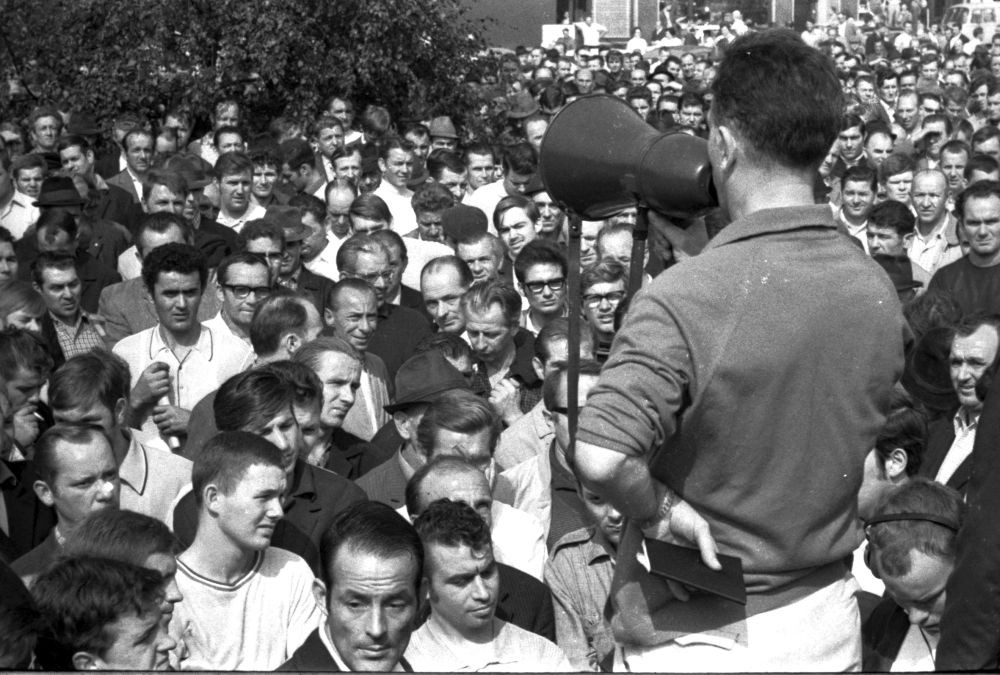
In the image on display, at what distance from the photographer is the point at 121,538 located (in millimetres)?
3955

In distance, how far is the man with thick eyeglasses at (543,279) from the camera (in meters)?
7.62

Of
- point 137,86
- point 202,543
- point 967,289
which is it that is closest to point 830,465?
point 202,543

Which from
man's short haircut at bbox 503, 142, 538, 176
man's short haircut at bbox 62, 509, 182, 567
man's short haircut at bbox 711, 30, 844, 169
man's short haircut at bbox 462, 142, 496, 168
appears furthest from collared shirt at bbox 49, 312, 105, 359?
man's short haircut at bbox 711, 30, 844, 169

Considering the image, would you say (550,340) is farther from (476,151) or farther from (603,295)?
(476,151)

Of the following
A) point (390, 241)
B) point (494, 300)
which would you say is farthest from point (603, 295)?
point (390, 241)

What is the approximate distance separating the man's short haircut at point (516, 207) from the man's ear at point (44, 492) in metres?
4.46

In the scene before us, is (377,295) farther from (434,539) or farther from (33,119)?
(33,119)

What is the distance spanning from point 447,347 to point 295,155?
5453 mm

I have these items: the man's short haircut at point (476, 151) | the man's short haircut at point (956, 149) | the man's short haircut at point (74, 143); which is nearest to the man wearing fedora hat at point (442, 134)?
the man's short haircut at point (476, 151)

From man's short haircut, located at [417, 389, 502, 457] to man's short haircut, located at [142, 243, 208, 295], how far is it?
195 centimetres

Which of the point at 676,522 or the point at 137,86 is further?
the point at 137,86

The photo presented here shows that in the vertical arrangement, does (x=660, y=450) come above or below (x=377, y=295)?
above

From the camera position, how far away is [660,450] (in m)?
2.68

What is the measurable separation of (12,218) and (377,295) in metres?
3.55
